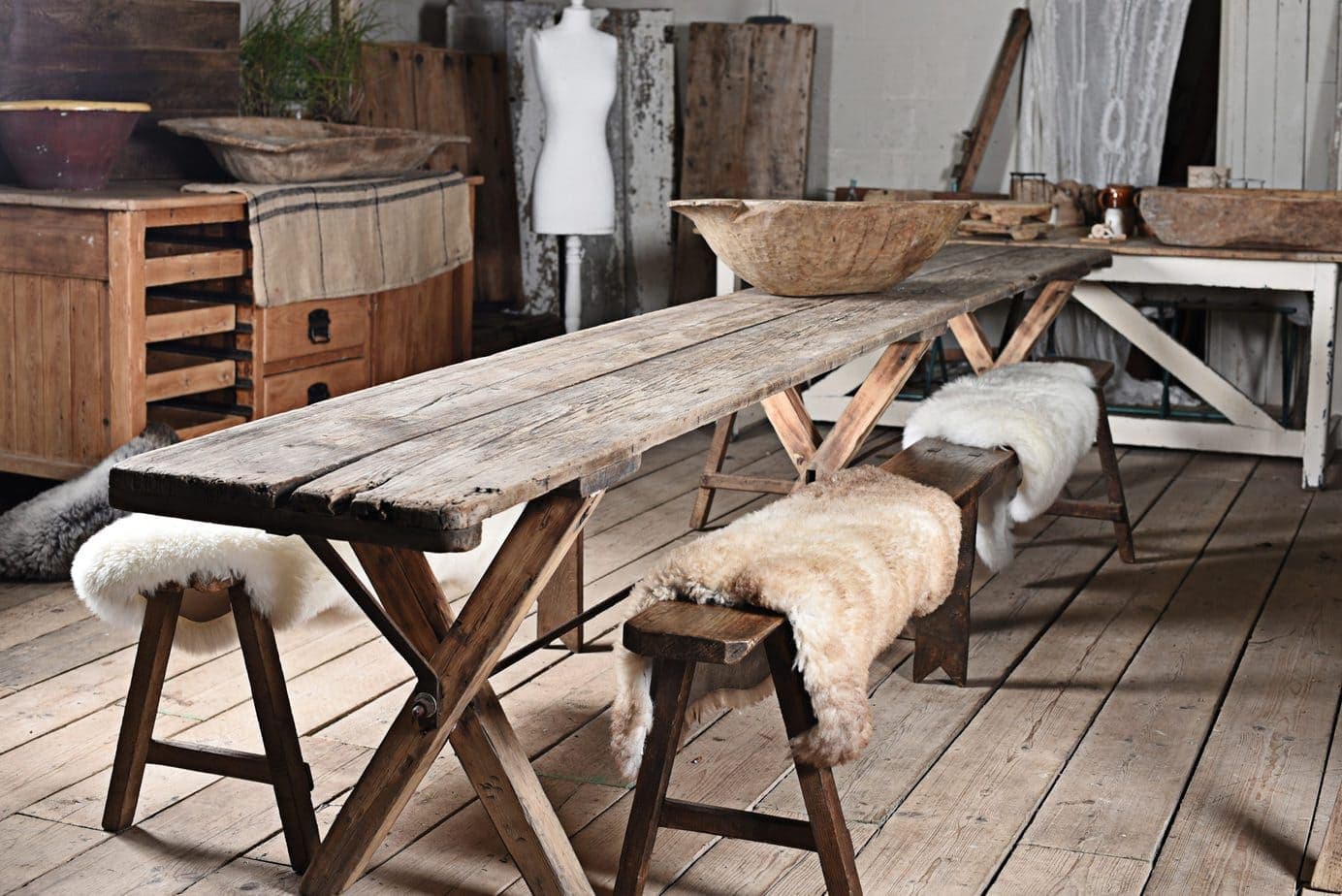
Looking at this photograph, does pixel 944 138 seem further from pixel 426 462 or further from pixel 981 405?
pixel 426 462

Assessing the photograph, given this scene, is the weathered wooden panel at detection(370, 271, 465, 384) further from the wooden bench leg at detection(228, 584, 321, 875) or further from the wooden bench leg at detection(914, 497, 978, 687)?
the wooden bench leg at detection(228, 584, 321, 875)

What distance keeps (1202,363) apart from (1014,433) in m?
2.23

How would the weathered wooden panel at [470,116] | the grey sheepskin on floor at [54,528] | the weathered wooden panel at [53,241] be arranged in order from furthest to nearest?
the weathered wooden panel at [470,116] → the weathered wooden panel at [53,241] → the grey sheepskin on floor at [54,528]

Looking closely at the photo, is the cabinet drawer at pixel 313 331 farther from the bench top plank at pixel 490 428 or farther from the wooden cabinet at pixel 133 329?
the bench top plank at pixel 490 428

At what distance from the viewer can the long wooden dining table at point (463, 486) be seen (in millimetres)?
1716

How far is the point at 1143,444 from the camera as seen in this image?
17.3 ft

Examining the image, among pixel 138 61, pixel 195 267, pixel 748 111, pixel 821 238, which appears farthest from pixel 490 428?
pixel 748 111

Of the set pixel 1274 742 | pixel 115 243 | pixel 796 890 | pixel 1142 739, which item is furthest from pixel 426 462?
pixel 115 243

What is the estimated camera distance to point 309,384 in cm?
443

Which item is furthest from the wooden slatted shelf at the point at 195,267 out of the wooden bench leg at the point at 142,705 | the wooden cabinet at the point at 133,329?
the wooden bench leg at the point at 142,705

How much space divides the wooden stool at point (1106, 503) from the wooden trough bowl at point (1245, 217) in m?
1.11

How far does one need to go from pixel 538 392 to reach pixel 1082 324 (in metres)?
4.17

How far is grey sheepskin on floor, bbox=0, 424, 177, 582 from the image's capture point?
3650 mm

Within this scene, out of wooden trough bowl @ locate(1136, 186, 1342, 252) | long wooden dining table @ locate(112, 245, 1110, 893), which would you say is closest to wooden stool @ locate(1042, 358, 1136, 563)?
wooden trough bowl @ locate(1136, 186, 1342, 252)
